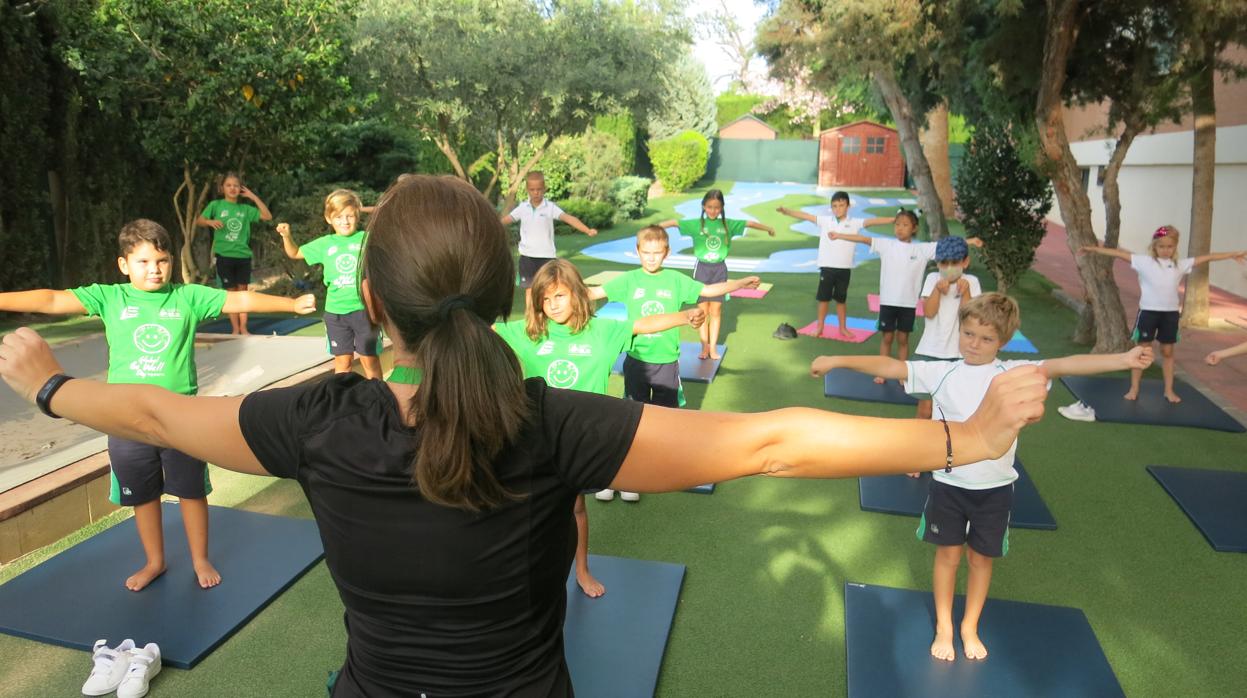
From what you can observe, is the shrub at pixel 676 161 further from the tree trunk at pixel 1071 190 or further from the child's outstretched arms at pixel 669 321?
the child's outstretched arms at pixel 669 321

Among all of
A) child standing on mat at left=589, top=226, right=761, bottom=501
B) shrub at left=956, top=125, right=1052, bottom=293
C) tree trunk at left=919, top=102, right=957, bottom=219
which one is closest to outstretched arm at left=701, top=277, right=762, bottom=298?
child standing on mat at left=589, top=226, right=761, bottom=501

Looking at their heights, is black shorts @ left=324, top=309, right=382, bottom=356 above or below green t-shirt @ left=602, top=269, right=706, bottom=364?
below

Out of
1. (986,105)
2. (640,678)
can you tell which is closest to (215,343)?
(640,678)

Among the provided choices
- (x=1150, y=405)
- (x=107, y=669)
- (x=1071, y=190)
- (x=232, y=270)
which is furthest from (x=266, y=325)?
(x=1150, y=405)

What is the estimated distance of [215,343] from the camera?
8672mm

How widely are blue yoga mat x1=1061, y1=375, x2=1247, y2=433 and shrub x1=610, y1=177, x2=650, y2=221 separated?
54.7 ft

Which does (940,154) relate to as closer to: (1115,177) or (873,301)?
(873,301)

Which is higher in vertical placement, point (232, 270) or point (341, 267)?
point (341, 267)

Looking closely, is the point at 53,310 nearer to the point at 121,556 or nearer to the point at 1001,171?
the point at 121,556

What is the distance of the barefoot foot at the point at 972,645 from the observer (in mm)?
3695

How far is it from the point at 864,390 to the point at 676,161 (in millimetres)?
28340

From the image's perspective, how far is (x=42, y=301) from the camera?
3.55 m

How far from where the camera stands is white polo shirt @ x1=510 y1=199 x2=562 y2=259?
981 cm

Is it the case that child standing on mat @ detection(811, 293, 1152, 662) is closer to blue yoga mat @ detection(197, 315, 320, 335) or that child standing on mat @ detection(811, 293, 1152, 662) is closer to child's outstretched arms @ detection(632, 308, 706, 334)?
child's outstretched arms @ detection(632, 308, 706, 334)
